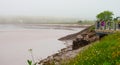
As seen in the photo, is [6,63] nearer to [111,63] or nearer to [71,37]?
[111,63]

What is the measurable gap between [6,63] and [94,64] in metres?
25.1

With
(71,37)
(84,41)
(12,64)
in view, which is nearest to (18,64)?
(12,64)

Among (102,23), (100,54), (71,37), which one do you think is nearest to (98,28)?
Result: (102,23)

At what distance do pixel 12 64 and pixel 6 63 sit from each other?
1.54m

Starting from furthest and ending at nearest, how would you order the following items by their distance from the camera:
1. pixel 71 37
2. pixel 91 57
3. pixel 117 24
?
pixel 71 37 < pixel 117 24 < pixel 91 57

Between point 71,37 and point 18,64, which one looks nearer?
point 18,64

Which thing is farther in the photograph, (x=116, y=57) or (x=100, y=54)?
(x=100, y=54)

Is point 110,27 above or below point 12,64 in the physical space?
above

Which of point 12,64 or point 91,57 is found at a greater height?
point 91,57

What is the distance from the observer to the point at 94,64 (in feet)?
38.4

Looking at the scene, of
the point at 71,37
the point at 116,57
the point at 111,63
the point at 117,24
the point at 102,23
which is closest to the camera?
the point at 111,63

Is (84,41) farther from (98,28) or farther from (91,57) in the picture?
(91,57)

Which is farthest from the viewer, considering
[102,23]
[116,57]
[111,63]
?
[102,23]

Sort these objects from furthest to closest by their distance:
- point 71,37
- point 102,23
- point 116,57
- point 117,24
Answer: point 71,37 → point 102,23 → point 117,24 → point 116,57
